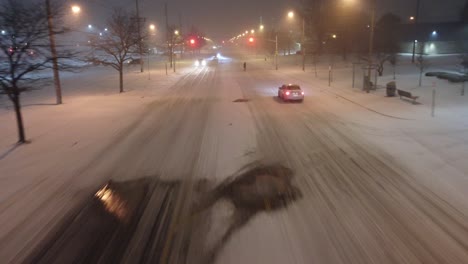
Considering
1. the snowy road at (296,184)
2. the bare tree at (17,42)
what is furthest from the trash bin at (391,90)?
the bare tree at (17,42)

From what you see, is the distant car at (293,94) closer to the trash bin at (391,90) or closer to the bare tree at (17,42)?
the trash bin at (391,90)

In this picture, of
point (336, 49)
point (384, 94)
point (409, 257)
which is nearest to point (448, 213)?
point (409, 257)

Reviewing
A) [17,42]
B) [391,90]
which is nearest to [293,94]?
[391,90]

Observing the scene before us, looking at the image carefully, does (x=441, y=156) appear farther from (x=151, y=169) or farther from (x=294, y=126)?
(x=151, y=169)

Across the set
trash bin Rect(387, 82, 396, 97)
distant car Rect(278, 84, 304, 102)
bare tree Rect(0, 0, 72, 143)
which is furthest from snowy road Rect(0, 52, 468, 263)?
trash bin Rect(387, 82, 396, 97)

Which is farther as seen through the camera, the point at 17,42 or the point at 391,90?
the point at 391,90

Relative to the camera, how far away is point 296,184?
11.0 metres

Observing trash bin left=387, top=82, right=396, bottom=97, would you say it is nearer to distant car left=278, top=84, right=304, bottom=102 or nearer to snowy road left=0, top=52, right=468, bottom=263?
distant car left=278, top=84, right=304, bottom=102

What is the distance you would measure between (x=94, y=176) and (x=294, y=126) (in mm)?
9646

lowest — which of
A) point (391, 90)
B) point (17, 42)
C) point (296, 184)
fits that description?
point (296, 184)

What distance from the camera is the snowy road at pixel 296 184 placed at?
7.51 meters

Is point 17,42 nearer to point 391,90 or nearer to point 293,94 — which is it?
point 293,94

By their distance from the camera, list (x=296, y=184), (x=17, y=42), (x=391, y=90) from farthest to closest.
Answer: (x=391, y=90), (x=17, y=42), (x=296, y=184)

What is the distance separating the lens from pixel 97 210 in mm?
9594
